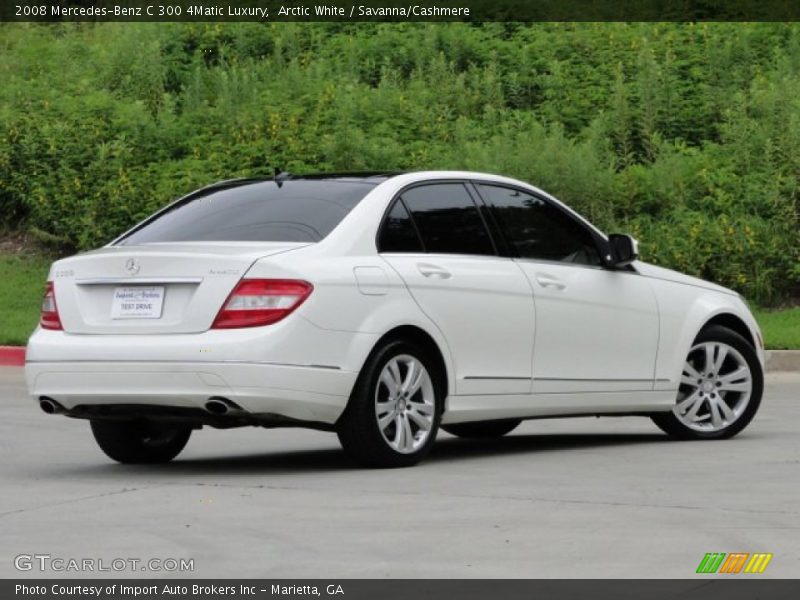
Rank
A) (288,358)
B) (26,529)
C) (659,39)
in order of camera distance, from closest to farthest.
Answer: (26,529)
(288,358)
(659,39)

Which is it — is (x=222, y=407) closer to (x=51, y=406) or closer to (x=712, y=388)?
(x=51, y=406)

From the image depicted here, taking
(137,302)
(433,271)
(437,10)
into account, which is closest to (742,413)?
(433,271)

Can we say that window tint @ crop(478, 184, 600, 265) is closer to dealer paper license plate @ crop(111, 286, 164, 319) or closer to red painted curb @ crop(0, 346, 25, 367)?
dealer paper license plate @ crop(111, 286, 164, 319)

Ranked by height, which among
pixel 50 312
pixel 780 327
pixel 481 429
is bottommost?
pixel 780 327

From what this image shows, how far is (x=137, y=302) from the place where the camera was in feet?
31.4

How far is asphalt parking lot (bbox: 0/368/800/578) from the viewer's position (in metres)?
6.91

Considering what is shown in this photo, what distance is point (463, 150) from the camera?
24.0 m

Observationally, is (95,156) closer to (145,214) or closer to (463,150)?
(145,214)

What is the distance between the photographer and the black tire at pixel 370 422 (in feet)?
31.7

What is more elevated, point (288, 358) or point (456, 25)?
point (456, 25)

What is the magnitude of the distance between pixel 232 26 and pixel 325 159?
21.0 feet

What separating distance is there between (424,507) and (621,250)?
344cm

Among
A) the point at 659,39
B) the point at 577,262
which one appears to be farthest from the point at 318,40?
the point at 577,262

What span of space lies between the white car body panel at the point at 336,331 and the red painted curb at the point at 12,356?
9.30 metres
